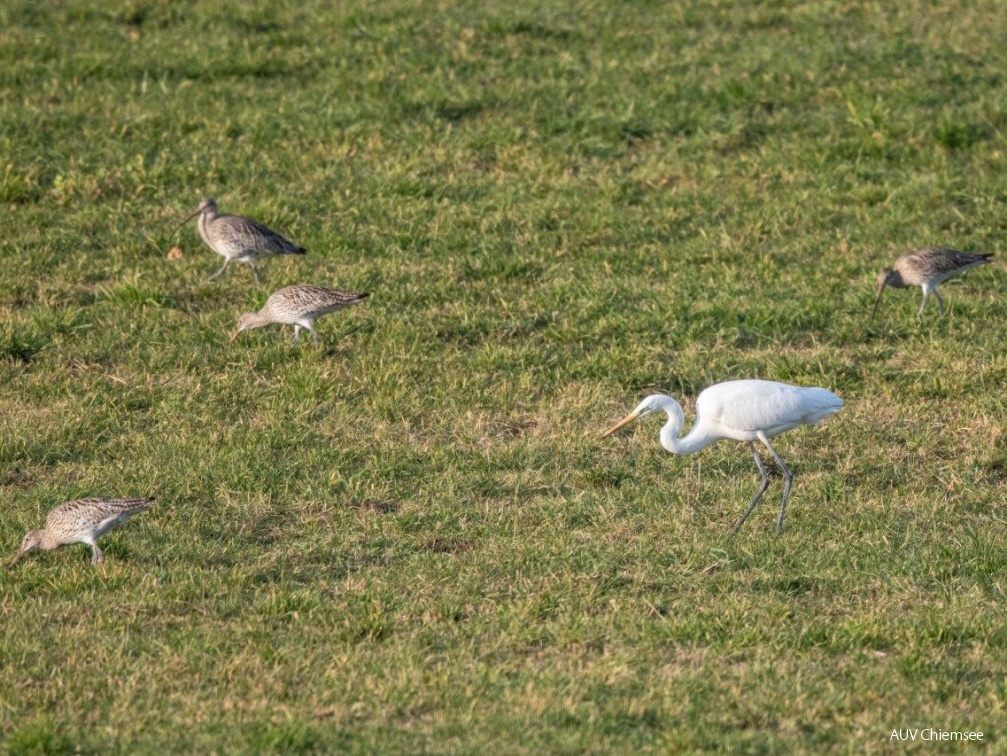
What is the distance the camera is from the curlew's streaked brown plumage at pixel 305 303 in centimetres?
1005

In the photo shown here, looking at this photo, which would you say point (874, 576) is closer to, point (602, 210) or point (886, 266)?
point (886, 266)

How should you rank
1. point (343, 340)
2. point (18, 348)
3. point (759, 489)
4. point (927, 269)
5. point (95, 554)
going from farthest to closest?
point (927, 269)
point (343, 340)
point (18, 348)
point (759, 489)
point (95, 554)

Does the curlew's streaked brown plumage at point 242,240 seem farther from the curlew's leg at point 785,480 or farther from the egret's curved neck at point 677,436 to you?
the curlew's leg at point 785,480

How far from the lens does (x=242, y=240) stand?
36.2ft

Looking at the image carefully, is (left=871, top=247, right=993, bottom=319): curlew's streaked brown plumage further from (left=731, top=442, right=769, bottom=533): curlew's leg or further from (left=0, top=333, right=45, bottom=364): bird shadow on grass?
(left=0, top=333, right=45, bottom=364): bird shadow on grass

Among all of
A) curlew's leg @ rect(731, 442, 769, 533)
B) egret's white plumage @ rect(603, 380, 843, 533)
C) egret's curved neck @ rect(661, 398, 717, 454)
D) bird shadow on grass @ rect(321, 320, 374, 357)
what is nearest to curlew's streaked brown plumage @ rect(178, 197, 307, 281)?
bird shadow on grass @ rect(321, 320, 374, 357)

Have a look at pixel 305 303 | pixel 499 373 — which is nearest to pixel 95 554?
pixel 305 303

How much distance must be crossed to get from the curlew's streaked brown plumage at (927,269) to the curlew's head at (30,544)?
592 centimetres

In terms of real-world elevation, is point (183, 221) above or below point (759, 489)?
above

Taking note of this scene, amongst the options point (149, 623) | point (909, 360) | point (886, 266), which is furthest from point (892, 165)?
point (149, 623)

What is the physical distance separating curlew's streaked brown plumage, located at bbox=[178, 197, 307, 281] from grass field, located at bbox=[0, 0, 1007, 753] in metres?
0.26

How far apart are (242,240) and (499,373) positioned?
2.29m

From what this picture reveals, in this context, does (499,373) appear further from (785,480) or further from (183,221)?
(183,221)

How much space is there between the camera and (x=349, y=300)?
33.1 ft
